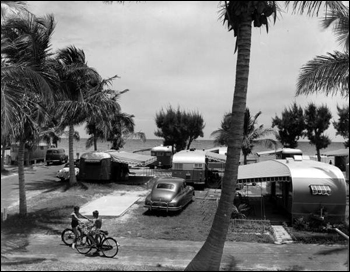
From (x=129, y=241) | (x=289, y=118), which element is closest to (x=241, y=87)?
(x=129, y=241)

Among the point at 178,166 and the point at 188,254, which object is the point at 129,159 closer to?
the point at 178,166

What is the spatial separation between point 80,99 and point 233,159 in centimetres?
1371

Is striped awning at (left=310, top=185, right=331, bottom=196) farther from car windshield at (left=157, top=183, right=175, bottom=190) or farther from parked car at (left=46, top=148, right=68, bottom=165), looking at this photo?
parked car at (left=46, top=148, right=68, bottom=165)

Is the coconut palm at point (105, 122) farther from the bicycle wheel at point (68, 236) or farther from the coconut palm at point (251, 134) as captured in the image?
the bicycle wheel at point (68, 236)

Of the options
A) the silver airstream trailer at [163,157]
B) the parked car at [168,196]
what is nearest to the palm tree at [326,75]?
the parked car at [168,196]

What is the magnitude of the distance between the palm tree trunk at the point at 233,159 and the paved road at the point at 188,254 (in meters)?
1.68

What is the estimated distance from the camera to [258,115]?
111 feet

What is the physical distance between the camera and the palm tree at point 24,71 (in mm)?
9981

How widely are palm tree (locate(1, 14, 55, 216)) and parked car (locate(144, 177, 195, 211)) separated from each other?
6388mm

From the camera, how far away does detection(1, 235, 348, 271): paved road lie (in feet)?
34.5

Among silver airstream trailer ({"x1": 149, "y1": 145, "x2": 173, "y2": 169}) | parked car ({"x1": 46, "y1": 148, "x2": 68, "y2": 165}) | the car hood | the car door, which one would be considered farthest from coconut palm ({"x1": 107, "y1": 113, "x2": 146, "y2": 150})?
the car hood

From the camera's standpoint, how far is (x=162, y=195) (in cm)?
1769

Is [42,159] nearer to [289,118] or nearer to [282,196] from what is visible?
[289,118]

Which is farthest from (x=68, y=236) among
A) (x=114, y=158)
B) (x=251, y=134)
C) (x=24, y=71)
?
(x=251, y=134)
